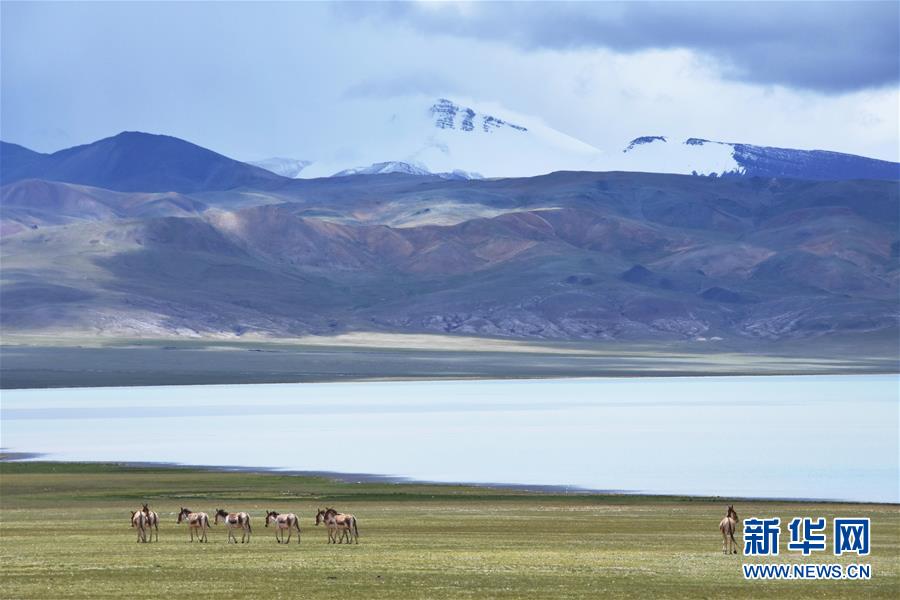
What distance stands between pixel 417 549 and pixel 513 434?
4867cm

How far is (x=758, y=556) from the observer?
32.3m

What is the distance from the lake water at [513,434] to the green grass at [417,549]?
25.6 feet

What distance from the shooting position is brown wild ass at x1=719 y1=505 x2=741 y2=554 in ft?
106

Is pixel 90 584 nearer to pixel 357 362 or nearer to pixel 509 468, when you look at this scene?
pixel 509 468

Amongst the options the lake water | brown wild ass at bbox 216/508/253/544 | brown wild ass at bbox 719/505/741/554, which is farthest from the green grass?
the lake water

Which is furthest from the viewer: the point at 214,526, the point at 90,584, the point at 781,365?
the point at 781,365

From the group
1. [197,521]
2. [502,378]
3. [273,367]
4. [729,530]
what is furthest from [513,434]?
[273,367]

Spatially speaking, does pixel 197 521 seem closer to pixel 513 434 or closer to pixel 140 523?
pixel 140 523

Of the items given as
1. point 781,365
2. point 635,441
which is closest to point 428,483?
point 635,441

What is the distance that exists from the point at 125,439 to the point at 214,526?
41910mm

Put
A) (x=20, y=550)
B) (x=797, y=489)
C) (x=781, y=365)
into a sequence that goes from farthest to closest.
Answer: (x=781, y=365) → (x=797, y=489) → (x=20, y=550)

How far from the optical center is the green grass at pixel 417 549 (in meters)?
27.7

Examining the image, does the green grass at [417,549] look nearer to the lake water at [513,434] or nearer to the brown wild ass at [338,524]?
the brown wild ass at [338,524]

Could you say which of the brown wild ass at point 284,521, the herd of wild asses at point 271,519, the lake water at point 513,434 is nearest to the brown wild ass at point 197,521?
the herd of wild asses at point 271,519
